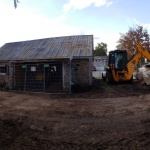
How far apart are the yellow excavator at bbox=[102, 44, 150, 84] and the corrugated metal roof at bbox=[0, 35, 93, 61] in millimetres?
2561

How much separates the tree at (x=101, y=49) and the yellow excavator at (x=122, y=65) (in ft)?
198

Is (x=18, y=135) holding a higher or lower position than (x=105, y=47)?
lower

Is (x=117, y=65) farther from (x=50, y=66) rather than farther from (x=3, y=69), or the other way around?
(x=3, y=69)

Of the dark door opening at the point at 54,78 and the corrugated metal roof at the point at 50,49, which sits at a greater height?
the corrugated metal roof at the point at 50,49

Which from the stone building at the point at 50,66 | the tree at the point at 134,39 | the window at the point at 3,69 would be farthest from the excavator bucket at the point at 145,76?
the tree at the point at 134,39

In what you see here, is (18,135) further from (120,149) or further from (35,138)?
(120,149)

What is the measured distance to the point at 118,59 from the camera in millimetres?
19781

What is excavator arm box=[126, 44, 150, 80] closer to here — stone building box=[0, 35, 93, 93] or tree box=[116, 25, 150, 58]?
stone building box=[0, 35, 93, 93]

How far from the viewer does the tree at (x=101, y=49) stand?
80.3 metres

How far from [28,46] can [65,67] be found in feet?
21.6

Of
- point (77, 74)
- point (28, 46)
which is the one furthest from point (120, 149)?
point (28, 46)

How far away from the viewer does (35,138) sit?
612 cm

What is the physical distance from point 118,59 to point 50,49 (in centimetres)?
610

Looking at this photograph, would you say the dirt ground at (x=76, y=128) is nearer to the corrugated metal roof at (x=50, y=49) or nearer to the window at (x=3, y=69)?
the corrugated metal roof at (x=50, y=49)
